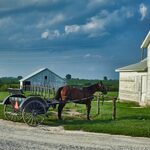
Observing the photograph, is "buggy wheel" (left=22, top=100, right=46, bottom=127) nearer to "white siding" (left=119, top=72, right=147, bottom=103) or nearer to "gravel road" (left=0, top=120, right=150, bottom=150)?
"gravel road" (left=0, top=120, right=150, bottom=150)

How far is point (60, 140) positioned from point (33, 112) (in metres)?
4.74

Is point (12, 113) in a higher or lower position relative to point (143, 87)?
lower

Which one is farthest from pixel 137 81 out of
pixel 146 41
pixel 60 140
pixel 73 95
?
pixel 60 140

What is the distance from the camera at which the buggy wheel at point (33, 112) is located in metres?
19.1

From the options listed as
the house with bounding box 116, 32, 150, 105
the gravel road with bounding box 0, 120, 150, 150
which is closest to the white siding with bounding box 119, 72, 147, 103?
the house with bounding box 116, 32, 150, 105

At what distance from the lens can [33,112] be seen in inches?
754

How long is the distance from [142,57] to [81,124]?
72.8ft

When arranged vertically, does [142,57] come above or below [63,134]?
above

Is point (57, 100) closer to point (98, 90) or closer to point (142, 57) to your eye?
point (98, 90)

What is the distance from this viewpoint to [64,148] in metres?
12.8

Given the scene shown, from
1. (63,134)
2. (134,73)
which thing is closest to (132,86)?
(134,73)

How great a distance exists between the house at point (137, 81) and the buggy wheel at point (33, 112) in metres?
12.9

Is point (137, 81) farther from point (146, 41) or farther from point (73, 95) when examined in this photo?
point (73, 95)

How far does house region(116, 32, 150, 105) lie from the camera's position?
1254 inches
